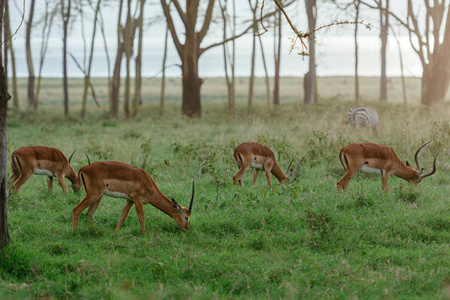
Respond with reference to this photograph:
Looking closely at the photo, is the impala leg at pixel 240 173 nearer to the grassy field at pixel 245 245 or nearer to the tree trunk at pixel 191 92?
the grassy field at pixel 245 245

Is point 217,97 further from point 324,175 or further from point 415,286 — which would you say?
point 415,286

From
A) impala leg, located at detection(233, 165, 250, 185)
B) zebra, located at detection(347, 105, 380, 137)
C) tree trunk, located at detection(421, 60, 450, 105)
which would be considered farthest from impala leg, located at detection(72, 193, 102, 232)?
tree trunk, located at detection(421, 60, 450, 105)

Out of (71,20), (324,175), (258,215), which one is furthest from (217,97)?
(258,215)

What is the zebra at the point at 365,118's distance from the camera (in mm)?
18003

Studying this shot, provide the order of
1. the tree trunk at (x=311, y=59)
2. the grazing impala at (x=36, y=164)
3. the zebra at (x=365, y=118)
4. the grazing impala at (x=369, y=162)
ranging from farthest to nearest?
1. the tree trunk at (x=311, y=59)
2. the zebra at (x=365, y=118)
3. the grazing impala at (x=369, y=162)
4. the grazing impala at (x=36, y=164)

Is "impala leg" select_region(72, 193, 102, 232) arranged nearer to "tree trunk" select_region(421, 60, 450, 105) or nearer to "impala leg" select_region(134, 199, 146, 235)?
"impala leg" select_region(134, 199, 146, 235)

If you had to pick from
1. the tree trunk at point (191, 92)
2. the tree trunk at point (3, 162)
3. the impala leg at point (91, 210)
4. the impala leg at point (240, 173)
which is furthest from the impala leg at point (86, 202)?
the tree trunk at point (191, 92)

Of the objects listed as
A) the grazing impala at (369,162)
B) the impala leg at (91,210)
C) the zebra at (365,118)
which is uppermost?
the zebra at (365,118)

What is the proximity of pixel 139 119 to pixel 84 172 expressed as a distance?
58.3ft

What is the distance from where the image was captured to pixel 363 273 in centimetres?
586

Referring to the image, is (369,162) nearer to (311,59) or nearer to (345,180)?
(345,180)

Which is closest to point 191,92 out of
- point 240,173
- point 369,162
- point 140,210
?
point 240,173

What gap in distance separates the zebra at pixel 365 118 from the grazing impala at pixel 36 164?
11092mm

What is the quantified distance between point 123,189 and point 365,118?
516 inches
